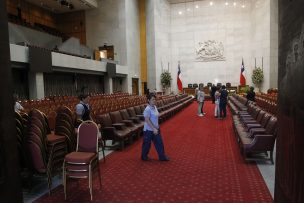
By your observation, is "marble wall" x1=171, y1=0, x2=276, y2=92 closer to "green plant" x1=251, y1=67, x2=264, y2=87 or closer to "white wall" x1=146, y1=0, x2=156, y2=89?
"green plant" x1=251, y1=67, x2=264, y2=87

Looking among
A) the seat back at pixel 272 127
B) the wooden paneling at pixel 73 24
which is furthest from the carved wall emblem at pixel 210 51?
the seat back at pixel 272 127

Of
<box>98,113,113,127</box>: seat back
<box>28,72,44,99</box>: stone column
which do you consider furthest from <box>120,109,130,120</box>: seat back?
<box>28,72,44,99</box>: stone column

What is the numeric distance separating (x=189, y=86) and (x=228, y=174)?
2300cm

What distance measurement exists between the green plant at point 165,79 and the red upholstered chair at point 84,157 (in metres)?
22.5

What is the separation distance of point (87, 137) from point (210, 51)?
81.7 ft

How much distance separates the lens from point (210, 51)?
2706 cm

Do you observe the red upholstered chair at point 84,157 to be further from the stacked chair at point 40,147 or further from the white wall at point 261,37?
the white wall at point 261,37

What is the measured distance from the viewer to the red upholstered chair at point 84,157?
3.57 meters

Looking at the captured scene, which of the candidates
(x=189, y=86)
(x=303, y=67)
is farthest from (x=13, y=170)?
(x=189, y=86)

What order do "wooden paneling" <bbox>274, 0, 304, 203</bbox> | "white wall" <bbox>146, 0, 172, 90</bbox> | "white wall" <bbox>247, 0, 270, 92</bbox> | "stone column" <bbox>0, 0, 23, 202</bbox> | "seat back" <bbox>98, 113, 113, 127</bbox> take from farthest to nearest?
1. "white wall" <bbox>146, 0, 172, 90</bbox>
2. "white wall" <bbox>247, 0, 270, 92</bbox>
3. "seat back" <bbox>98, 113, 113, 127</bbox>
4. "stone column" <bbox>0, 0, 23, 202</bbox>
5. "wooden paneling" <bbox>274, 0, 304, 203</bbox>

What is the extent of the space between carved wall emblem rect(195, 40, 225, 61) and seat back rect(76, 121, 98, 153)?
2464 centimetres

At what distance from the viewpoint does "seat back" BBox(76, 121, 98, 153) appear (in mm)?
3898

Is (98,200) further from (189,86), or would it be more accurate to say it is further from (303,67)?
(189,86)

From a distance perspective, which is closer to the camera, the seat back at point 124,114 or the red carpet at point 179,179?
the red carpet at point 179,179
